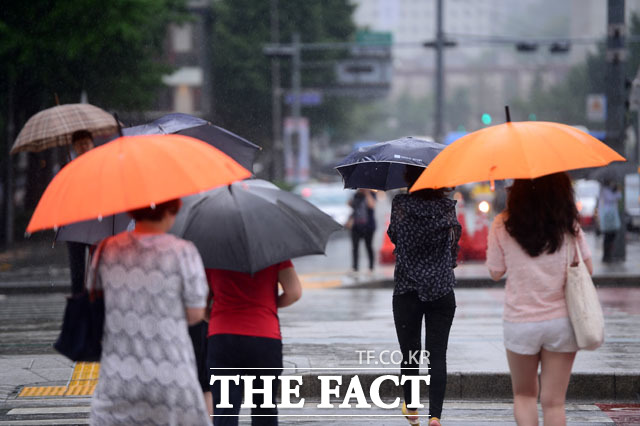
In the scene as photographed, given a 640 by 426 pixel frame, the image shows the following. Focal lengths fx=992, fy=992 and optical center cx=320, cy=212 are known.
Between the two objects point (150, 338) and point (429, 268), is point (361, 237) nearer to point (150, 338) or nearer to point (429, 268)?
point (429, 268)

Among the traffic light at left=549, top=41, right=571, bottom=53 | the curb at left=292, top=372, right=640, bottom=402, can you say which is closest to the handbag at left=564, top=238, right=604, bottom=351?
the curb at left=292, top=372, right=640, bottom=402

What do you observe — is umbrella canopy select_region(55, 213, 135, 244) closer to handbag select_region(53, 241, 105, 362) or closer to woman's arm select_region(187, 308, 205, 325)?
handbag select_region(53, 241, 105, 362)

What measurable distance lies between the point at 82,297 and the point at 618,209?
16800mm

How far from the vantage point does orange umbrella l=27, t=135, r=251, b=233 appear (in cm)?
385

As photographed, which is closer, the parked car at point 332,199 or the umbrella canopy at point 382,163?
the umbrella canopy at point 382,163

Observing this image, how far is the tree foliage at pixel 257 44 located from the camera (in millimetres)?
48469

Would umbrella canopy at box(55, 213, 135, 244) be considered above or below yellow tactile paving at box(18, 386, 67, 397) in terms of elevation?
above

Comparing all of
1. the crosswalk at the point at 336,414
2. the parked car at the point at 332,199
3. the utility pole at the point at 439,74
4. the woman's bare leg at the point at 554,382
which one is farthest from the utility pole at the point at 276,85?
the woman's bare leg at the point at 554,382

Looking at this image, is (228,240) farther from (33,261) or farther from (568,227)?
(33,261)

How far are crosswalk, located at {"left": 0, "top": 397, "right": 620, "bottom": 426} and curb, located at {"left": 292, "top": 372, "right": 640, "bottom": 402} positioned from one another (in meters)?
0.16

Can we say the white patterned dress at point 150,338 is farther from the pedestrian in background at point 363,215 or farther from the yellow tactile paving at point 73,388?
the pedestrian in background at point 363,215

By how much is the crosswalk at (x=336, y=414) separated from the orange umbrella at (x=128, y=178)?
318 centimetres

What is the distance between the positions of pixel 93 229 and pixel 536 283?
8.93ft

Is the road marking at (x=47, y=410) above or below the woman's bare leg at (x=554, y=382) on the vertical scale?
below
